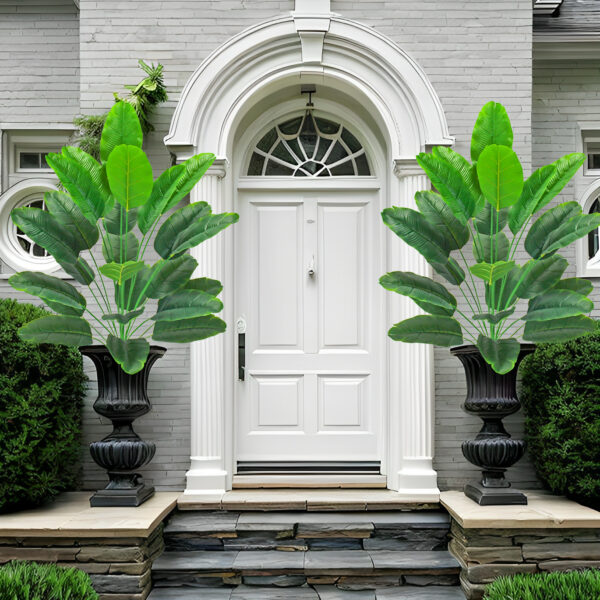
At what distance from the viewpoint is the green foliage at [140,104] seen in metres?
5.45

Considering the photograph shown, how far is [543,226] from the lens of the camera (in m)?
4.80

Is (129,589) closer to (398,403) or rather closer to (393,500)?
(393,500)

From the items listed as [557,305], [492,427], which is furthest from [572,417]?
[557,305]

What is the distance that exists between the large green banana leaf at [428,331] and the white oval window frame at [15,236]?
3.21 metres

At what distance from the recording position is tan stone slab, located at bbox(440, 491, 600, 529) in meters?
4.48

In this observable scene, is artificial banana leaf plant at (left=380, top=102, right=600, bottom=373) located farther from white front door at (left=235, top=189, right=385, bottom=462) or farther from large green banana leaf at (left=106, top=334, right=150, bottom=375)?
large green banana leaf at (left=106, top=334, right=150, bottom=375)

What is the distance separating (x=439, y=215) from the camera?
4.84 m

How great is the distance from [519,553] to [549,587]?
0.61 m

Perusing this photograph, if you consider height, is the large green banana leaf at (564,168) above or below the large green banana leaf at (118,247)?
above

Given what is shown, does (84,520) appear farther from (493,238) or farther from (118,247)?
(493,238)

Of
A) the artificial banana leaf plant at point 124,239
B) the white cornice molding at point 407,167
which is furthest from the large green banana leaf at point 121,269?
the white cornice molding at point 407,167

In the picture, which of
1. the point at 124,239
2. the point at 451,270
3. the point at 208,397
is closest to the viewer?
the point at 124,239

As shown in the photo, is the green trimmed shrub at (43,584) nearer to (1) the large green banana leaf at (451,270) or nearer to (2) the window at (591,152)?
(1) the large green banana leaf at (451,270)

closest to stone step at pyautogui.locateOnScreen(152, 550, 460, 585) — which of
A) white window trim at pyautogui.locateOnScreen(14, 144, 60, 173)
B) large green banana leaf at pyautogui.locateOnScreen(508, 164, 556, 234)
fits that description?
large green banana leaf at pyautogui.locateOnScreen(508, 164, 556, 234)
